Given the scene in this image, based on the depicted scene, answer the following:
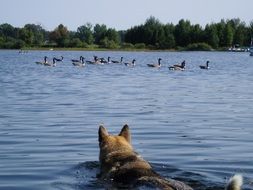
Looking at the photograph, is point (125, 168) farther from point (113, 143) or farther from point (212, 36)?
point (212, 36)

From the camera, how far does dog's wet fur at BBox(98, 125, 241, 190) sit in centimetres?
924

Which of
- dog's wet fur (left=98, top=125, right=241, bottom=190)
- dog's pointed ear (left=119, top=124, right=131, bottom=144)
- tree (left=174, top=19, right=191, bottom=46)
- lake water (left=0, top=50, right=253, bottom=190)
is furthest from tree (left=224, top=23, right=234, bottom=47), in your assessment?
dog's wet fur (left=98, top=125, right=241, bottom=190)

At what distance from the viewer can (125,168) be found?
1020cm

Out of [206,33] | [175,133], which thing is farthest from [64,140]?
[206,33]

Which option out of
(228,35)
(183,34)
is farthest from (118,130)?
(228,35)

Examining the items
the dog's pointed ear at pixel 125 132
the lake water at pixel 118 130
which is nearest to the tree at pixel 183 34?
the lake water at pixel 118 130

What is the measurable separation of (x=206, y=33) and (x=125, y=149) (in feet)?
558

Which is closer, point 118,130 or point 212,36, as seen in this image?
point 118,130

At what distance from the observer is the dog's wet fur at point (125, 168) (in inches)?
364

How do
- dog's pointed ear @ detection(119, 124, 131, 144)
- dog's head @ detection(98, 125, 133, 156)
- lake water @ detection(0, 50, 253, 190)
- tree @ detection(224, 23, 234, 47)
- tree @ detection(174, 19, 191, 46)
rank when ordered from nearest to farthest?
1. dog's head @ detection(98, 125, 133, 156)
2. dog's pointed ear @ detection(119, 124, 131, 144)
3. lake water @ detection(0, 50, 253, 190)
4. tree @ detection(224, 23, 234, 47)
5. tree @ detection(174, 19, 191, 46)

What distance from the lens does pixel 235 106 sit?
27.2m

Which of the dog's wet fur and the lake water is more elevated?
the dog's wet fur

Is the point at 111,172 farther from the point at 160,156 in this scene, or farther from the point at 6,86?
the point at 6,86

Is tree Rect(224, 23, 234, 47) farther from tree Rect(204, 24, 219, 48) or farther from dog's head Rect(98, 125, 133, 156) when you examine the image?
dog's head Rect(98, 125, 133, 156)
